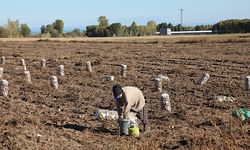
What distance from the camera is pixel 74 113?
33.4 ft

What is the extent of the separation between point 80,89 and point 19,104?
9.66ft

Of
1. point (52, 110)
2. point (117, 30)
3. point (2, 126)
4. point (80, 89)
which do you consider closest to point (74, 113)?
point (52, 110)

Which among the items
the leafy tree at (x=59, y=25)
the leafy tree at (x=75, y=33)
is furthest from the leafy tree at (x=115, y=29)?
the leafy tree at (x=59, y=25)

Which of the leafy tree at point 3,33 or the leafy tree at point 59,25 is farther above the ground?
the leafy tree at point 59,25

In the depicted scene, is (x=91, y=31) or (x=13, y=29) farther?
(x=91, y=31)

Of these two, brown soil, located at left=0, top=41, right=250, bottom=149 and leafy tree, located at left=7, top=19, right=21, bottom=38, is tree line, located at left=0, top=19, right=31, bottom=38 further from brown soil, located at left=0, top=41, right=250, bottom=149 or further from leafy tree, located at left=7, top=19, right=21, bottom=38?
brown soil, located at left=0, top=41, right=250, bottom=149

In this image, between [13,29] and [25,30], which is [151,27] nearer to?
[25,30]

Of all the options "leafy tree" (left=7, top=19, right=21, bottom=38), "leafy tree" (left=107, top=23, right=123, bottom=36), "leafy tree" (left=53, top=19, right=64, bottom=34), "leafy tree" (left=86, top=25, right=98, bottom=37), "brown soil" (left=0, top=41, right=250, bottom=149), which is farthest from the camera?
"leafy tree" (left=53, top=19, right=64, bottom=34)

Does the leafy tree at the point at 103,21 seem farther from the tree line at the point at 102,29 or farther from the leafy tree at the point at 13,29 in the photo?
the leafy tree at the point at 13,29

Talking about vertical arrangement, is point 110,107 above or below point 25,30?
below

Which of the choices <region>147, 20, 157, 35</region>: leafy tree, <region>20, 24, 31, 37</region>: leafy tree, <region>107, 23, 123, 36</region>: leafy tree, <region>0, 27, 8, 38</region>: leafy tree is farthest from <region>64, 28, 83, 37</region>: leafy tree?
<region>147, 20, 157, 35</region>: leafy tree

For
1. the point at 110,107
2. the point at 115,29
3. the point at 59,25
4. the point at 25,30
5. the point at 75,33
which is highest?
the point at 59,25

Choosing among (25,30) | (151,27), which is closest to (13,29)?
(25,30)

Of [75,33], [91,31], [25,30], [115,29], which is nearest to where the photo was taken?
[115,29]
